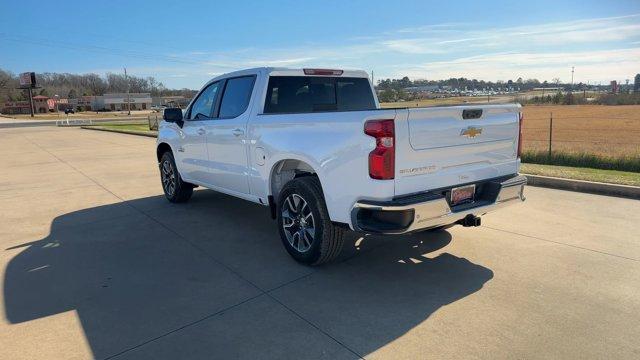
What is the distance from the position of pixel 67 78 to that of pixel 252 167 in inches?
7416

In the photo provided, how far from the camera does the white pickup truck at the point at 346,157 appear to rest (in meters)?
3.65

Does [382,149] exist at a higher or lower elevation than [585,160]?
higher

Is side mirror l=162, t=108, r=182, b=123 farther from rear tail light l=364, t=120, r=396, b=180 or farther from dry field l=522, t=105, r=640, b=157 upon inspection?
dry field l=522, t=105, r=640, b=157

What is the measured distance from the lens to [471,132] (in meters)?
4.07

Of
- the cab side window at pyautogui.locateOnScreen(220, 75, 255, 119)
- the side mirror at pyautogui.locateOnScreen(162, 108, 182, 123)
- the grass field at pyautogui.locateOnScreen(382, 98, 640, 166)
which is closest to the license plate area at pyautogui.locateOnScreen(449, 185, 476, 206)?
the grass field at pyautogui.locateOnScreen(382, 98, 640, 166)

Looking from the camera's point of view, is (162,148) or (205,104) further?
(162,148)

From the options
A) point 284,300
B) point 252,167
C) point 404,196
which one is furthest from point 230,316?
point 252,167

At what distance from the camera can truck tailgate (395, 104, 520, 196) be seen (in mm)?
3664

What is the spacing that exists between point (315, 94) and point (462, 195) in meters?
2.34

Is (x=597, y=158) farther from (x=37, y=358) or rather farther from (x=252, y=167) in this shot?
(x=37, y=358)

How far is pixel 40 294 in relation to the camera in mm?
4066

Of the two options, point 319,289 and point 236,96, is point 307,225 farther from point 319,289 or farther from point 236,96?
point 236,96

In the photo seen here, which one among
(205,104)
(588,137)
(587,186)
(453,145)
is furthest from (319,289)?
(588,137)

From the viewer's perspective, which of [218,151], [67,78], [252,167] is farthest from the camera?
[67,78]
